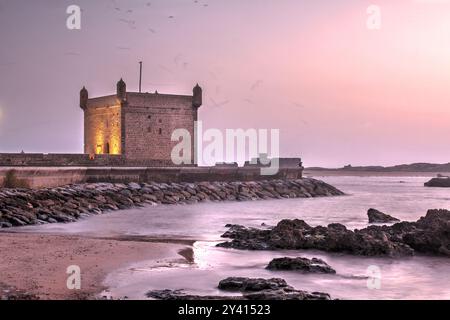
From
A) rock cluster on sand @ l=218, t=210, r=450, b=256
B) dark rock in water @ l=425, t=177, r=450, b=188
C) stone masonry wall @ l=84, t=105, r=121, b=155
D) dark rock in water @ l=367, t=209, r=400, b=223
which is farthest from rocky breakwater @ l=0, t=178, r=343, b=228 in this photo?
dark rock in water @ l=425, t=177, r=450, b=188

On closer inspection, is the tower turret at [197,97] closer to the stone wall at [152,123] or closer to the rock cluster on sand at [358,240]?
the stone wall at [152,123]

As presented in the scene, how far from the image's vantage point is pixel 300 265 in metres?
9.47

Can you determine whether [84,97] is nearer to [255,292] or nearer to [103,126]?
[103,126]

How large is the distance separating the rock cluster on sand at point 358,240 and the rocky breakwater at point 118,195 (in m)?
6.67

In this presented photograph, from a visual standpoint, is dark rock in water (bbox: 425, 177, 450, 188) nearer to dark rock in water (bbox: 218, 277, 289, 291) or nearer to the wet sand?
the wet sand

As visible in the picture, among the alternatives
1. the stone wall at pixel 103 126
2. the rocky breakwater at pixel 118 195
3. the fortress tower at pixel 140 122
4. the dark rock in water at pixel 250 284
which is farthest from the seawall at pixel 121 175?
the dark rock in water at pixel 250 284

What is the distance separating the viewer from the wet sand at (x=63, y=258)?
295 inches

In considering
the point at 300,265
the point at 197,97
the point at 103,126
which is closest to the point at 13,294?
the point at 300,265

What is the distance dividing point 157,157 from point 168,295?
1137 inches

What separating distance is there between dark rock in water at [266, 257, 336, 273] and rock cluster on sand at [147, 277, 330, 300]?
1.49 metres

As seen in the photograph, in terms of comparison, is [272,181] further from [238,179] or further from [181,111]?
[181,111]

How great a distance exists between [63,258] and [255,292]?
373 centimetres

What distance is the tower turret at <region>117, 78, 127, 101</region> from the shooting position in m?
34.8
